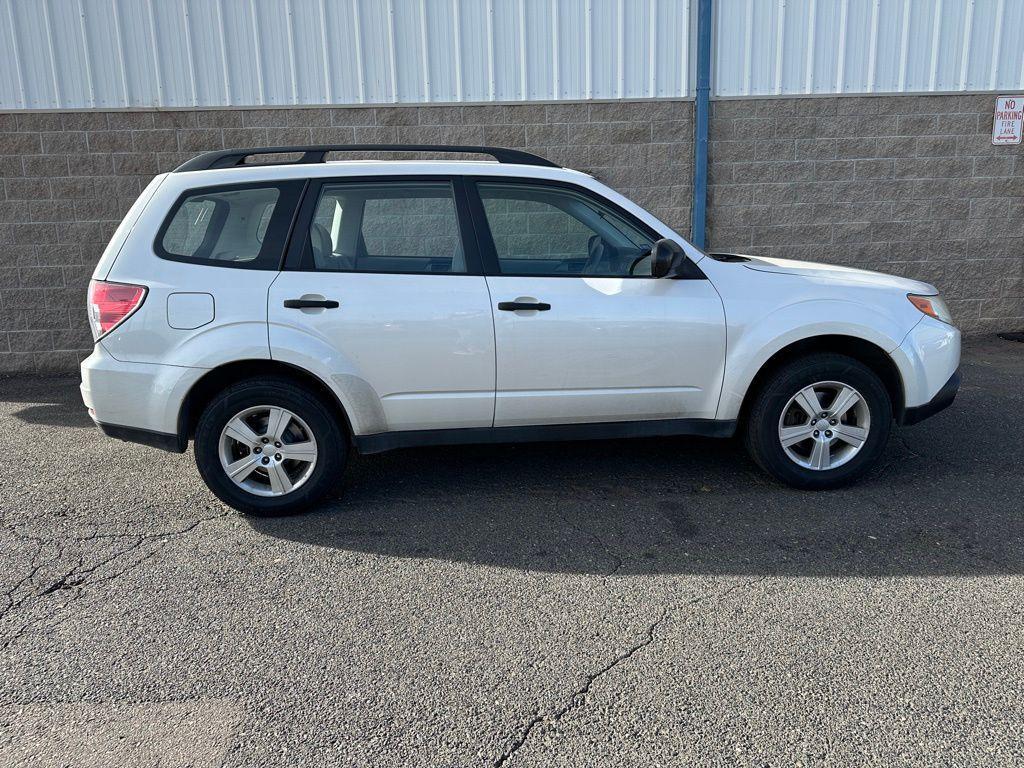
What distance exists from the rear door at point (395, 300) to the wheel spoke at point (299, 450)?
0.35 meters

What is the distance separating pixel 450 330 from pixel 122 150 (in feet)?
17.1

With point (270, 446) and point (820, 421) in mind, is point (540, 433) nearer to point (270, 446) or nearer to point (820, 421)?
point (270, 446)

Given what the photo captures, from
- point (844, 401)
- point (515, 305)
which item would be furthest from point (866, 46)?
point (515, 305)

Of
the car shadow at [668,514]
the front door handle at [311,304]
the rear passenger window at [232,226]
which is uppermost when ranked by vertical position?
the rear passenger window at [232,226]

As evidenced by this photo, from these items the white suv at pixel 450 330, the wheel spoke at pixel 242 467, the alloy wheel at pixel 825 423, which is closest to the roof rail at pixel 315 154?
the white suv at pixel 450 330

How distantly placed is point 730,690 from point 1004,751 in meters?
0.82

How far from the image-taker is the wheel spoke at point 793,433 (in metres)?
4.67

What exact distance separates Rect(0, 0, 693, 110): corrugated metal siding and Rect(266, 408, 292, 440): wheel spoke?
4.56 metres

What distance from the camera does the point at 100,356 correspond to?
4348 mm

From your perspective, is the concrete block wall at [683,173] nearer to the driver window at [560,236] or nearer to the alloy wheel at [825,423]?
the driver window at [560,236]

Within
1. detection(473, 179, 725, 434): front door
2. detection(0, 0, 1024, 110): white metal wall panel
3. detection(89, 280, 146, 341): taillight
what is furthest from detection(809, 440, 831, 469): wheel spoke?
detection(0, 0, 1024, 110): white metal wall panel

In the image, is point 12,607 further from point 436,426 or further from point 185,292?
point 436,426

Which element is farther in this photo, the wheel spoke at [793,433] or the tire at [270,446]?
the wheel spoke at [793,433]

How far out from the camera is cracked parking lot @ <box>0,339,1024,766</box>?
2.70 meters
